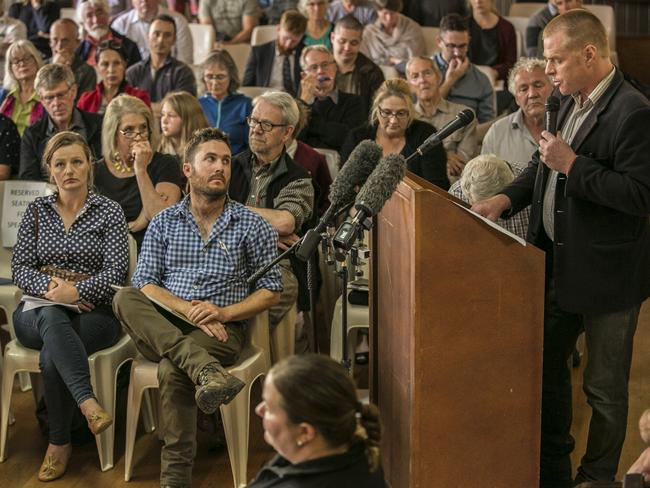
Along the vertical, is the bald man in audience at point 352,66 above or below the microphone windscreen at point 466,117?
below

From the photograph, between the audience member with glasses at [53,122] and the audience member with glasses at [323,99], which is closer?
the audience member with glasses at [53,122]

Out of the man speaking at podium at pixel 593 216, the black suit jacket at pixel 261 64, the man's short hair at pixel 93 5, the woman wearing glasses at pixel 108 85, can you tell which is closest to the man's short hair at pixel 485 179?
the man speaking at podium at pixel 593 216

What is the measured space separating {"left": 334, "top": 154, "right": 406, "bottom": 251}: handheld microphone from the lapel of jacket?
58cm

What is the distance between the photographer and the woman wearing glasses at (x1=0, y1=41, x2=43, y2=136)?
547 cm

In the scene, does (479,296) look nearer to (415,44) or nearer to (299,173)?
(299,173)

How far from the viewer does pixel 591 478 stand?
3.05m

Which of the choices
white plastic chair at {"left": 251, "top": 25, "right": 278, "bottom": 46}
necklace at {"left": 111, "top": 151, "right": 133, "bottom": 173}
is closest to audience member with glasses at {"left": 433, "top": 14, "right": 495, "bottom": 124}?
white plastic chair at {"left": 251, "top": 25, "right": 278, "bottom": 46}

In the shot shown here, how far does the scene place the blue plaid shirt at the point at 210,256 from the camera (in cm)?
356

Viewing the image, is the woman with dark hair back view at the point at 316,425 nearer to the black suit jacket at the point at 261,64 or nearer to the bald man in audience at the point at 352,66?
the bald man in audience at the point at 352,66

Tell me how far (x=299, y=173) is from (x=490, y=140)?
964mm

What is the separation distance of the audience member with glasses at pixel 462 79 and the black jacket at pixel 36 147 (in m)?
1.83

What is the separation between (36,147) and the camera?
15.7 ft

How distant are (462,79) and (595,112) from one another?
2.95 meters

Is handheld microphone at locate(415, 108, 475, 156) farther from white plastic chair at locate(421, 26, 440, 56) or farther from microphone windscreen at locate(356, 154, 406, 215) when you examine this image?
white plastic chair at locate(421, 26, 440, 56)
